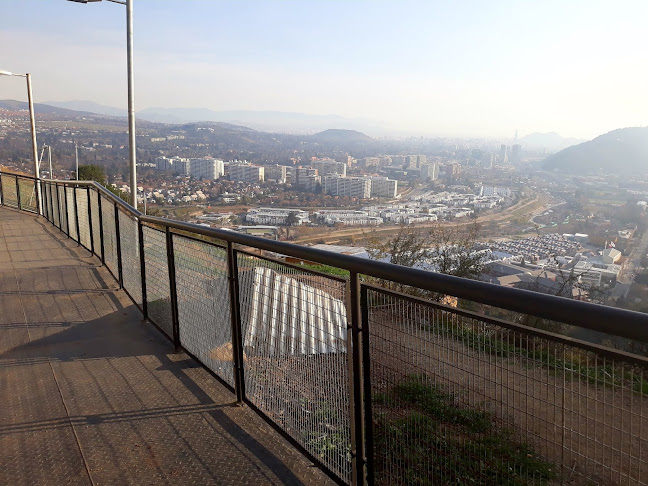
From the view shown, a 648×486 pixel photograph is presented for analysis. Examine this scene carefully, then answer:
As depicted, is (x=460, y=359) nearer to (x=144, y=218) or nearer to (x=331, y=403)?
(x=331, y=403)

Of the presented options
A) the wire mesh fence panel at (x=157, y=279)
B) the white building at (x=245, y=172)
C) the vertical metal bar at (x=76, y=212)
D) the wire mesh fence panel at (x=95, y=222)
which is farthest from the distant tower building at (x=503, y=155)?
the wire mesh fence panel at (x=157, y=279)

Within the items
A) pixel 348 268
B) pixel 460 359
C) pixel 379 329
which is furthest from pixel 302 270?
pixel 460 359

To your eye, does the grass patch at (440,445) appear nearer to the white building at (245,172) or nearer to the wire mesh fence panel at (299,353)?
the wire mesh fence panel at (299,353)

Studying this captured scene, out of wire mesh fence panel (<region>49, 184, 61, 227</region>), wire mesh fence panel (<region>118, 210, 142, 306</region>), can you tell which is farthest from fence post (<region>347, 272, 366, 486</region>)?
wire mesh fence panel (<region>49, 184, 61, 227</region>)

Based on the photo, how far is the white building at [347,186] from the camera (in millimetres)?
33125

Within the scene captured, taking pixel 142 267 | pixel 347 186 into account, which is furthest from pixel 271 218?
pixel 142 267

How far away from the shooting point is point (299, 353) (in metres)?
3.15

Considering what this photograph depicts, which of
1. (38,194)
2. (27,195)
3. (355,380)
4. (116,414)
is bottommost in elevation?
(116,414)

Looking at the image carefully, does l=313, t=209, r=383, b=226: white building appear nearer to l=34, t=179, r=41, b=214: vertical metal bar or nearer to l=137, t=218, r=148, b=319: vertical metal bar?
l=34, t=179, r=41, b=214: vertical metal bar

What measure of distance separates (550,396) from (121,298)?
6147 millimetres

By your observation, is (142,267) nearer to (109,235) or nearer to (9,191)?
(109,235)

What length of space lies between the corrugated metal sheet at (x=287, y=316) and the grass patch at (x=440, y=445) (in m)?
0.44

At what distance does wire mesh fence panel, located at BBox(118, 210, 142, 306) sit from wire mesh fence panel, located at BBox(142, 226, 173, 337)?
41 centimetres

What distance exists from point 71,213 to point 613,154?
21.3m
